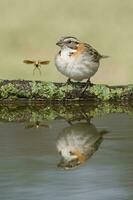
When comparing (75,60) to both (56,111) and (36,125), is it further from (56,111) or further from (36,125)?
(36,125)

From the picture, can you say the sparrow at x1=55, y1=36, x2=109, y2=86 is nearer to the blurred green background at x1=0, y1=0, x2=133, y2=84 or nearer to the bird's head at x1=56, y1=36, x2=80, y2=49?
the bird's head at x1=56, y1=36, x2=80, y2=49

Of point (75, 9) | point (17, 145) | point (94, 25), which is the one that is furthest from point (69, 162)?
point (75, 9)

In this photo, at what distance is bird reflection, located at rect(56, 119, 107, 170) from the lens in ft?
29.0

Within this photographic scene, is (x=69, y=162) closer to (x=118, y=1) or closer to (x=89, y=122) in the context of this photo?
(x=89, y=122)

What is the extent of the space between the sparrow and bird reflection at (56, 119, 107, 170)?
255 centimetres

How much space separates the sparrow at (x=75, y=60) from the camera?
13.3 m

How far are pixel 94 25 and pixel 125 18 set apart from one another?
35.1 inches

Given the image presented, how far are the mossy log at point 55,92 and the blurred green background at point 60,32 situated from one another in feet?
10.5

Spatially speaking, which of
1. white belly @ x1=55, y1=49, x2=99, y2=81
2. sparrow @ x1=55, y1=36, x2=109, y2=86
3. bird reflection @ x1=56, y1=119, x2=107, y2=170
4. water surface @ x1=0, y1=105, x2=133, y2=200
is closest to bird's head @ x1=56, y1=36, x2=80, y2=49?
sparrow @ x1=55, y1=36, x2=109, y2=86

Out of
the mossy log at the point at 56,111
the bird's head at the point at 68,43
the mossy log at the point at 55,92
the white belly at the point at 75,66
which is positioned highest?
the bird's head at the point at 68,43

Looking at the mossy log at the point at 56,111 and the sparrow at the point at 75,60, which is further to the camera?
the sparrow at the point at 75,60

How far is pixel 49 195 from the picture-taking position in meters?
7.45

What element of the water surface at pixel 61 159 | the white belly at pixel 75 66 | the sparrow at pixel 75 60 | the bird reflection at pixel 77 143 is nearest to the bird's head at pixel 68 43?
the sparrow at pixel 75 60

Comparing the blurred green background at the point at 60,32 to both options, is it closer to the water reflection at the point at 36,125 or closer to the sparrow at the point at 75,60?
the sparrow at the point at 75,60
